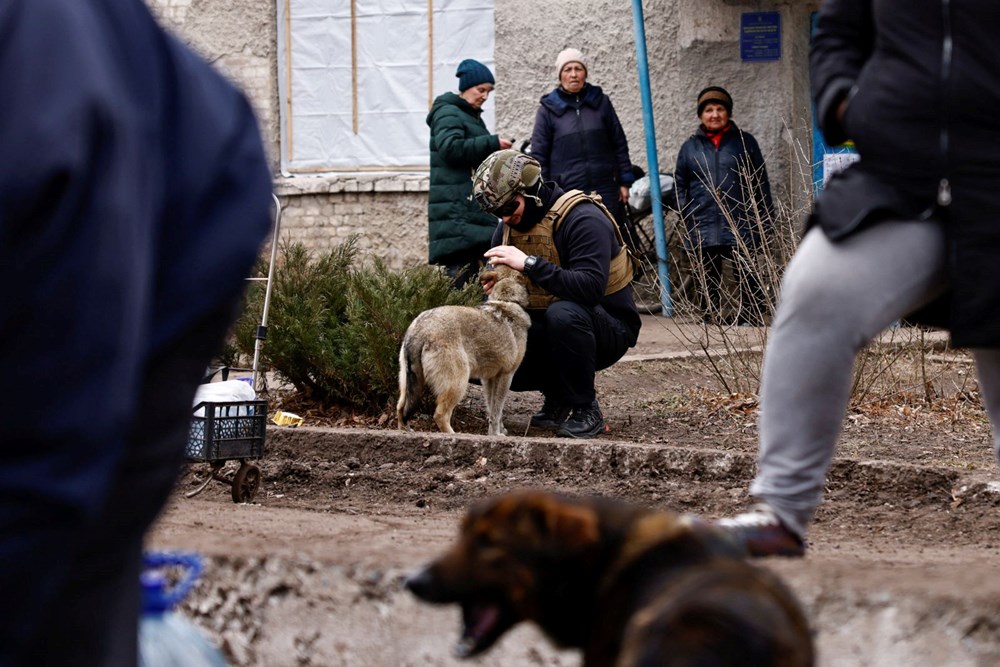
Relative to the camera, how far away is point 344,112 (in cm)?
1388

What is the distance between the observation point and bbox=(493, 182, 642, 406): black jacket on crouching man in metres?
6.98

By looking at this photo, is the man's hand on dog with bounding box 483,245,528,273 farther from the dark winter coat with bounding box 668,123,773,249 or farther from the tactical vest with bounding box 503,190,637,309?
the dark winter coat with bounding box 668,123,773,249

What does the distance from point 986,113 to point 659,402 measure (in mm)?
5588

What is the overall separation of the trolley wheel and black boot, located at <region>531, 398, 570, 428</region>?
1.93 m

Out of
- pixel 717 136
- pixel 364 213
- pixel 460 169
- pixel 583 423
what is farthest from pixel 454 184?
pixel 364 213

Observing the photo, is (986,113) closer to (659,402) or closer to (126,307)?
(126,307)

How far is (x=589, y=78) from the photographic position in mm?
12930

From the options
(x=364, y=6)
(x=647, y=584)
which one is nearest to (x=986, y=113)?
(x=647, y=584)

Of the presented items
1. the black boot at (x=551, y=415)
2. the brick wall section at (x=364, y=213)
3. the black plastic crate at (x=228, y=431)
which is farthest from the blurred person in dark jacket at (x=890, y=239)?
the brick wall section at (x=364, y=213)

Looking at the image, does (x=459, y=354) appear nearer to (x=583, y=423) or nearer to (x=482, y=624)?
(x=583, y=423)

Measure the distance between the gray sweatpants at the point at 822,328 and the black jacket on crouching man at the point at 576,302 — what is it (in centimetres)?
417

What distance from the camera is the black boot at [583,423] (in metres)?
6.93

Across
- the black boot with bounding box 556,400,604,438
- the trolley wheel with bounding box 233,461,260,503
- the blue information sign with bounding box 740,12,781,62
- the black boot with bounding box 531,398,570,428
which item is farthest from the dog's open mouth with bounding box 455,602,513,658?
the blue information sign with bounding box 740,12,781,62

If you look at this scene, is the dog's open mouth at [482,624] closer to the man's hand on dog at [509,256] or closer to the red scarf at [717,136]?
the man's hand on dog at [509,256]
